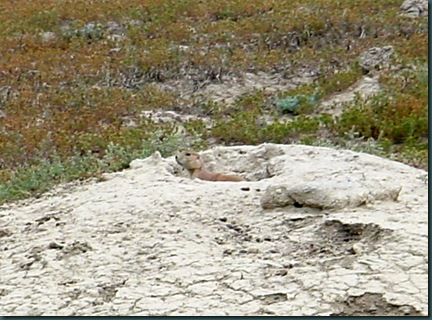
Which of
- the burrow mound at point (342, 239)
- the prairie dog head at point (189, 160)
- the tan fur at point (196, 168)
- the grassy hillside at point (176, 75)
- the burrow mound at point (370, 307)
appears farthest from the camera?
the grassy hillside at point (176, 75)

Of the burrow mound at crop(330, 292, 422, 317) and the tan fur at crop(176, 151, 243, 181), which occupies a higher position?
the burrow mound at crop(330, 292, 422, 317)

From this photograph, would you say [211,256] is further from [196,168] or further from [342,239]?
[196,168]

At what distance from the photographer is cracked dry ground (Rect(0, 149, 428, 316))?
4523 millimetres

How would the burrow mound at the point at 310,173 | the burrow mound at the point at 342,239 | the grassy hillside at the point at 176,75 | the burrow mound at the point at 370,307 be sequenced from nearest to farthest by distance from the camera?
the burrow mound at the point at 370,307, the burrow mound at the point at 342,239, the burrow mound at the point at 310,173, the grassy hillside at the point at 176,75

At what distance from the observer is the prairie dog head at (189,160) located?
297 inches

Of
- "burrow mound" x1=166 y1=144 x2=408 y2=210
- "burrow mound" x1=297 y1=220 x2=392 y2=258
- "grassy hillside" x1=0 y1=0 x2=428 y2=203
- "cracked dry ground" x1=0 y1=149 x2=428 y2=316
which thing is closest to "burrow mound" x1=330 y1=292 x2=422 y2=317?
"cracked dry ground" x1=0 y1=149 x2=428 y2=316

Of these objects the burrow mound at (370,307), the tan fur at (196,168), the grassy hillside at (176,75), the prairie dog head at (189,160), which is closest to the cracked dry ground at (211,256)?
the burrow mound at (370,307)

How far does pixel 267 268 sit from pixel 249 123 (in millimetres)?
6510

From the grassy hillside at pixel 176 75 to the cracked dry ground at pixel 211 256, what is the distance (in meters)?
1.94

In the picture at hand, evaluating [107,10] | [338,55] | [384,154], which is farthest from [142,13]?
[384,154]

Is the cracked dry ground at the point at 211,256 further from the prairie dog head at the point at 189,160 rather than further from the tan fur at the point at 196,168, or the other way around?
the prairie dog head at the point at 189,160

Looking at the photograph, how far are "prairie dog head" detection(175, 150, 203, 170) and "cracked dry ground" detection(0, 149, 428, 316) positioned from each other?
855 millimetres

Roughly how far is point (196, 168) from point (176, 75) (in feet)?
23.3

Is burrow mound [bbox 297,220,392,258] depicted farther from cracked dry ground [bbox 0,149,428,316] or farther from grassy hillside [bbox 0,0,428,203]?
grassy hillside [bbox 0,0,428,203]
